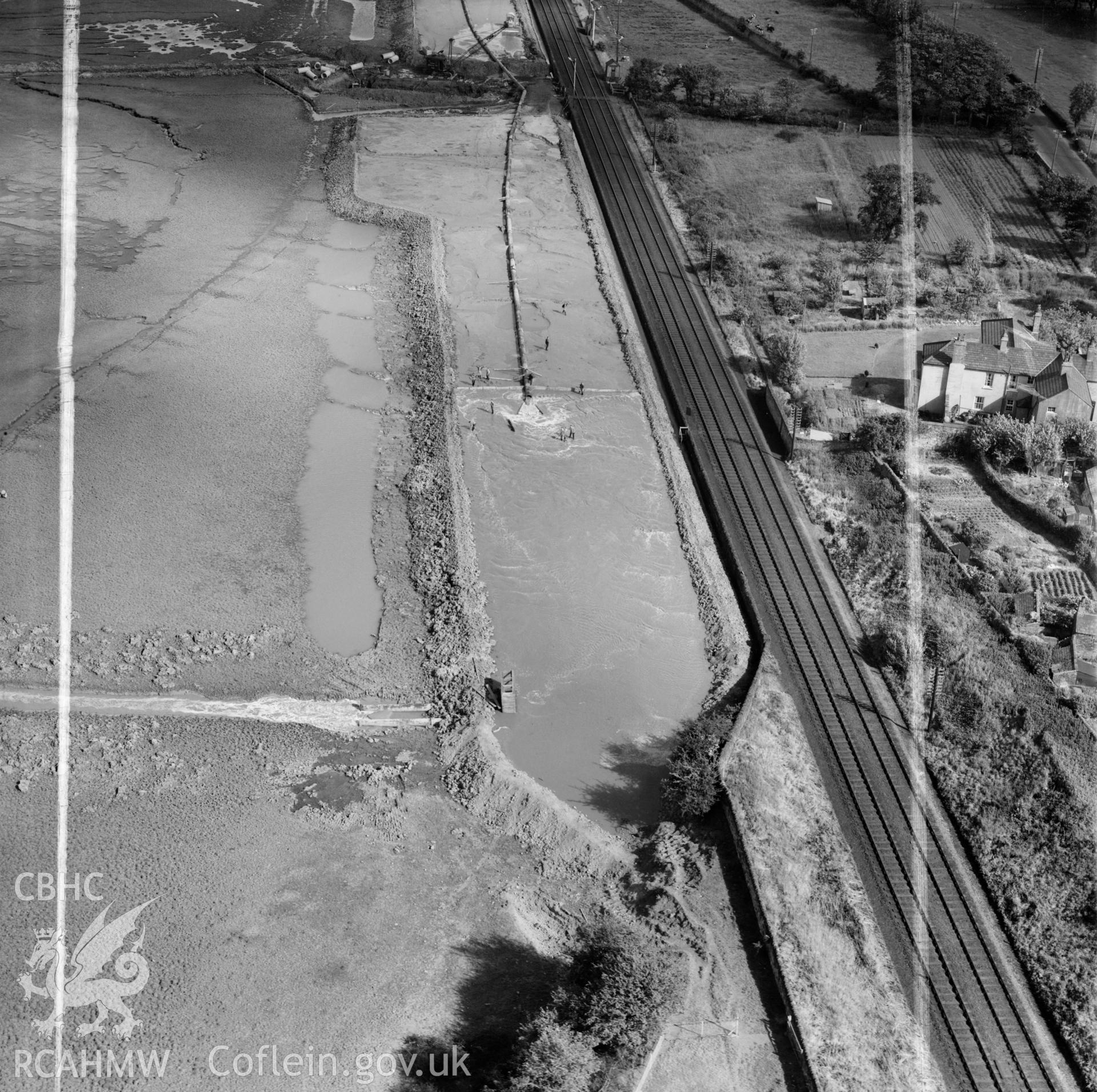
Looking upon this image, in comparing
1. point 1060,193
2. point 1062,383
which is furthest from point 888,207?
point 1062,383

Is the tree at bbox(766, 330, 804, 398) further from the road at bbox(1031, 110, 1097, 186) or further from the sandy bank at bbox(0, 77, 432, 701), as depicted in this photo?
the road at bbox(1031, 110, 1097, 186)

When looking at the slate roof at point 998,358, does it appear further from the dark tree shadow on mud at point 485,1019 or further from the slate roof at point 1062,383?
the dark tree shadow on mud at point 485,1019

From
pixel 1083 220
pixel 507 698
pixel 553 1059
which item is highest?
pixel 1083 220

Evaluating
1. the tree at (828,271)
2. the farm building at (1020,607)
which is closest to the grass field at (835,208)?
the tree at (828,271)

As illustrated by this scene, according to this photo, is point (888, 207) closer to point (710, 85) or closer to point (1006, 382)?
point (1006, 382)

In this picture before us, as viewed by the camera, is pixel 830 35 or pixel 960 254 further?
pixel 830 35

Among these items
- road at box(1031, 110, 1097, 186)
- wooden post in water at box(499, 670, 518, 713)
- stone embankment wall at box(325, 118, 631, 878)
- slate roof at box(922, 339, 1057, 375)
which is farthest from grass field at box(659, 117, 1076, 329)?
wooden post in water at box(499, 670, 518, 713)
